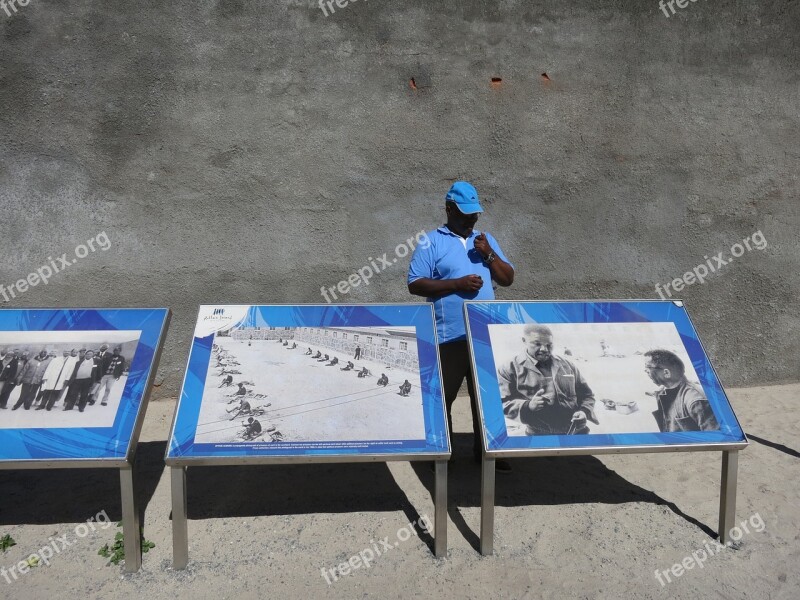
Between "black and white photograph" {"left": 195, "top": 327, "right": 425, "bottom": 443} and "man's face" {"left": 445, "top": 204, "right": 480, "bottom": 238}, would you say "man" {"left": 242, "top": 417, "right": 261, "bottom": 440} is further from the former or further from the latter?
"man's face" {"left": 445, "top": 204, "right": 480, "bottom": 238}

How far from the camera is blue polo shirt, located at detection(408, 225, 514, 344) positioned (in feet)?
11.9

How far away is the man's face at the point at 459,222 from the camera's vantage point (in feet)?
12.2

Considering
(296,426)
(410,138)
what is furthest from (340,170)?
(296,426)

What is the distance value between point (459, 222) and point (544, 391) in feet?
3.45

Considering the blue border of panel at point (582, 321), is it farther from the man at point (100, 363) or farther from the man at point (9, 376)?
the man at point (9, 376)

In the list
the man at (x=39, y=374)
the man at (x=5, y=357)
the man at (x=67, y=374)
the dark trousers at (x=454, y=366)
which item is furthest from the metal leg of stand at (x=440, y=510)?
the man at (x=5, y=357)

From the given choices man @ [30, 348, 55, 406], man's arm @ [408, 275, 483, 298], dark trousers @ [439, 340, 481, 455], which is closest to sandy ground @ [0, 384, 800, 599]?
dark trousers @ [439, 340, 481, 455]

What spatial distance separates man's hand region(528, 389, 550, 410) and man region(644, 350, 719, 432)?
0.53 m

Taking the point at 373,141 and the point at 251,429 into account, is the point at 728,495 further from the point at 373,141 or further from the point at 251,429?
the point at 373,141

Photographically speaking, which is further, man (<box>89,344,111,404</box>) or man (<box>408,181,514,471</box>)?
man (<box>408,181,514,471</box>)

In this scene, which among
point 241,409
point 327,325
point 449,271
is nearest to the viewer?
point 241,409

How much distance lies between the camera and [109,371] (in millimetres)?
3213

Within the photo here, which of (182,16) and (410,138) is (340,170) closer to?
(410,138)

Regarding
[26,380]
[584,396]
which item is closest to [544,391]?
[584,396]
